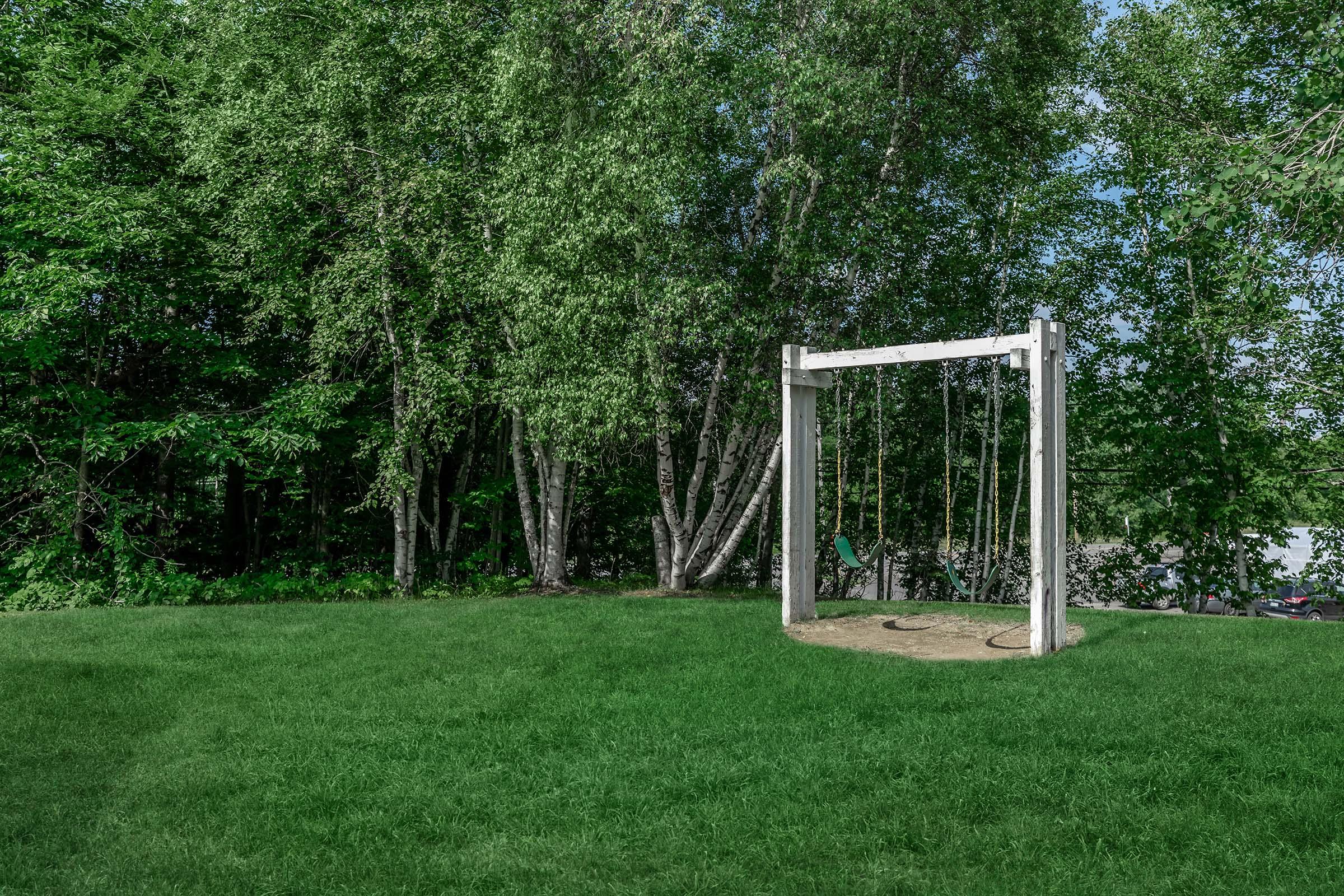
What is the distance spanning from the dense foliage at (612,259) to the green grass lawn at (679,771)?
483cm

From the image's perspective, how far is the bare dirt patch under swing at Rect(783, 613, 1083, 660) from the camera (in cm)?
765

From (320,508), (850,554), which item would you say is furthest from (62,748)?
(320,508)

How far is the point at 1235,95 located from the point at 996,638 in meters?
9.97

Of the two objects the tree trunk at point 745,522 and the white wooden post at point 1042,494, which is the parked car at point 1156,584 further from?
the white wooden post at point 1042,494

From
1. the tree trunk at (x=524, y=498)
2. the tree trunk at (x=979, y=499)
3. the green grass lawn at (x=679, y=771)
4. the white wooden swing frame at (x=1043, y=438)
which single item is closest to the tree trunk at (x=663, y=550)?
the tree trunk at (x=524, y=498)

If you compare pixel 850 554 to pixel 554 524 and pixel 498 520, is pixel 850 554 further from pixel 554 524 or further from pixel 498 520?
pixel 498 520

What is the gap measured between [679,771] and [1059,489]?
4204mm

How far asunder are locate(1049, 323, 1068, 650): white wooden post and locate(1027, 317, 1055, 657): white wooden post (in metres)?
0.03

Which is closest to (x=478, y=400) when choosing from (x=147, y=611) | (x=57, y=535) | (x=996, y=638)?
(x=147, y=611)

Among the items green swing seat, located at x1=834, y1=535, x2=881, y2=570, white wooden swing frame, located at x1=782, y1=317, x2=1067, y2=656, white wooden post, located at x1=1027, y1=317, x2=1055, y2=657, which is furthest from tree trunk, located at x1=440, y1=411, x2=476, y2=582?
white wooden post, located at x1=1027, y1=317, x2=1055, y2=657

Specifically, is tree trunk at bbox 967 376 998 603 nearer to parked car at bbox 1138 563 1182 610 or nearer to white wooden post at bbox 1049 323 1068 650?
parked car at bbox 1138 563 1182 610

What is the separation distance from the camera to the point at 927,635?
8.47 meters

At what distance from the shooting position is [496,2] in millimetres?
13680

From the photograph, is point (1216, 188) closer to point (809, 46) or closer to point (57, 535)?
point (809, 46)
